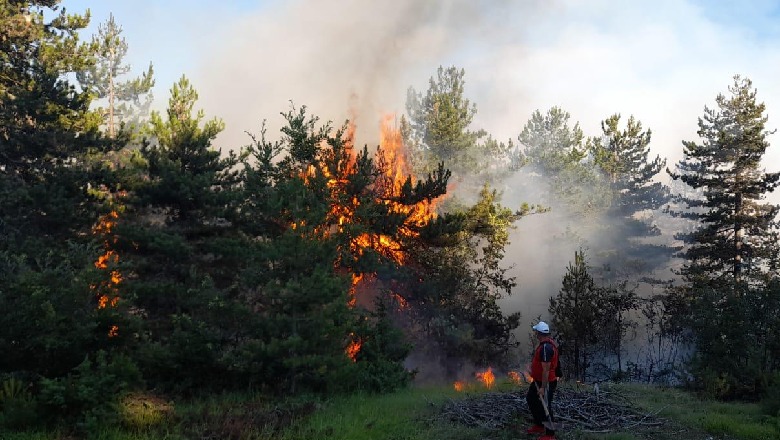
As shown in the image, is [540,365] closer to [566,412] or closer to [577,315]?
[566,412]

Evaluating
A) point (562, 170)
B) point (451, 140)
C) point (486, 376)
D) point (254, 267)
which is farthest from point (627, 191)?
point (254, 267)

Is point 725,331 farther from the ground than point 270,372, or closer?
farther from the ground

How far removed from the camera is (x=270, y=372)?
42.7 ft

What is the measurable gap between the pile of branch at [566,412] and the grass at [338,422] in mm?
331

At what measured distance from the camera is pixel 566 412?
10.5 m

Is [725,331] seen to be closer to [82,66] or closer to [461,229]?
[461,229]

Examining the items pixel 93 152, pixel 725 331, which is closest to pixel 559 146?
pixel 725 331

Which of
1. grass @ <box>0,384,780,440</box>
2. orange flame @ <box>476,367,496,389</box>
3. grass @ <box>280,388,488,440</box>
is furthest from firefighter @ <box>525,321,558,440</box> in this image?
orange flame @ <box>476,367,496,389</box>

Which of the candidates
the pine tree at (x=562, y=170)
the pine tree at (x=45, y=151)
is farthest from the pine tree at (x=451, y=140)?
the pine tree at (x=45, y=151)

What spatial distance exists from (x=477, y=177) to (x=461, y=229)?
20373 mm

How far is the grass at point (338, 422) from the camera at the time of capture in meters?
8.96

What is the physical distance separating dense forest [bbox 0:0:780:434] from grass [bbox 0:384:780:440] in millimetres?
669

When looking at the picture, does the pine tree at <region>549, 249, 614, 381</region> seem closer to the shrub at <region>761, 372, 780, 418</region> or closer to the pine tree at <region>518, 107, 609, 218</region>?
the shrub at <region>761, 372, 780, 418</region>

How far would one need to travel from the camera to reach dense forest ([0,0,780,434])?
1030 cm
